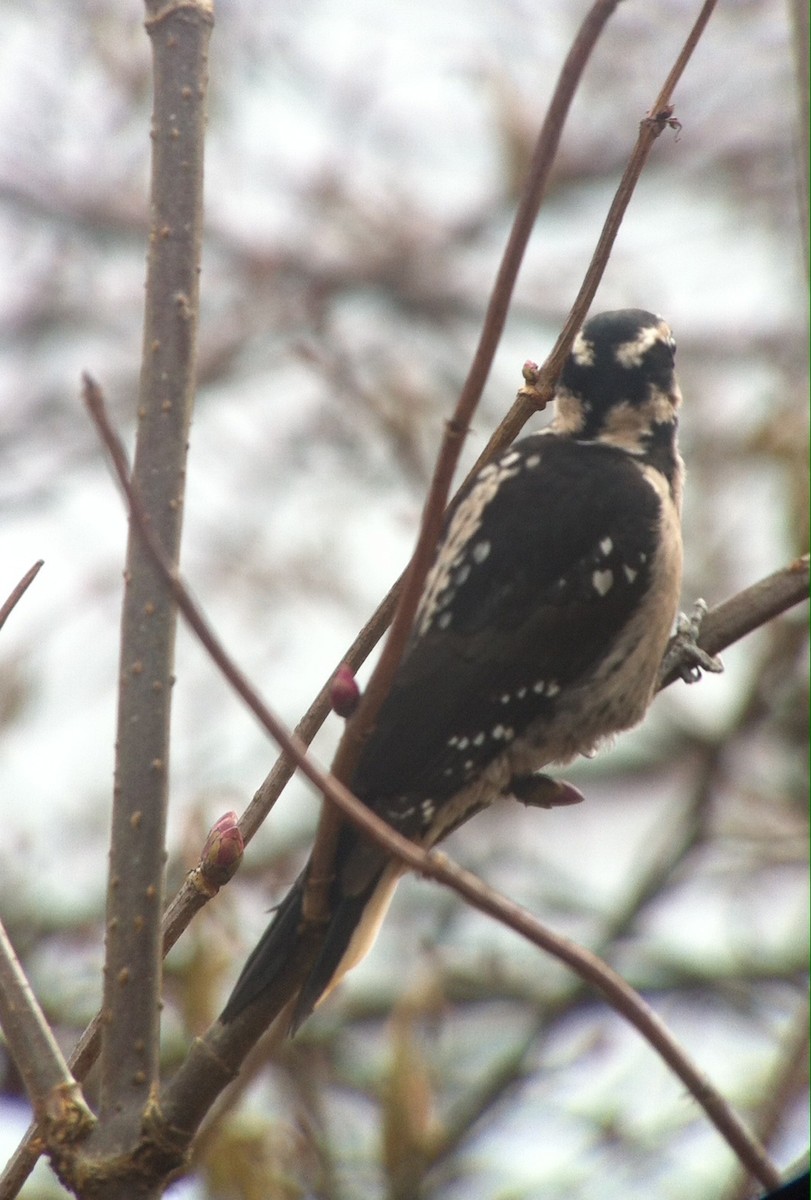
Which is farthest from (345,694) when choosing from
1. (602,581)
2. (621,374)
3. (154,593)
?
(621,374)

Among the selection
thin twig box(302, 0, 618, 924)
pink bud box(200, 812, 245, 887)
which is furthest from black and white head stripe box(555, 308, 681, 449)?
thin twig box(302, 0, 618, 924)

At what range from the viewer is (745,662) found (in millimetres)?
6520

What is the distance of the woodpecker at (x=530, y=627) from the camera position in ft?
9.36

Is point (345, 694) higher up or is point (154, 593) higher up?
point (154, 593)

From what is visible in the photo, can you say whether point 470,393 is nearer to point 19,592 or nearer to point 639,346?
point 19,592

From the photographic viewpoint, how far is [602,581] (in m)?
3.12

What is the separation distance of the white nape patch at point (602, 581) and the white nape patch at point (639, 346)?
565 mm

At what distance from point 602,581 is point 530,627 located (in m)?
0.19

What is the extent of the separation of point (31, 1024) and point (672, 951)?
602 cm

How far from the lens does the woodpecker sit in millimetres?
2854

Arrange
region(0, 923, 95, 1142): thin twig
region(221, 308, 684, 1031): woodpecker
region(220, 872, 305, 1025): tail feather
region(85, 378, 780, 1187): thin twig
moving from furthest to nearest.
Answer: region(221, 308, 684, 1031): woodpecker → region(220, 872, 305, 1025): tail feather → region(0, 923, 95, 1142): thin twig → region(85, 378, 780, 1187): thin twig

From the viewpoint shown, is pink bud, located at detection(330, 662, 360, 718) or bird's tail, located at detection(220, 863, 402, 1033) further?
bird's tail, located at detection(220, 863, 402, 1033)

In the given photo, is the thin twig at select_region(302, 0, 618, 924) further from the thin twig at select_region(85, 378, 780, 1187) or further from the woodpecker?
the woodpecker

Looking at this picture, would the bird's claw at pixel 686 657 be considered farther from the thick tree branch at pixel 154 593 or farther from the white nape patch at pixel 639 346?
the thick tree branch at pixel 154 593
